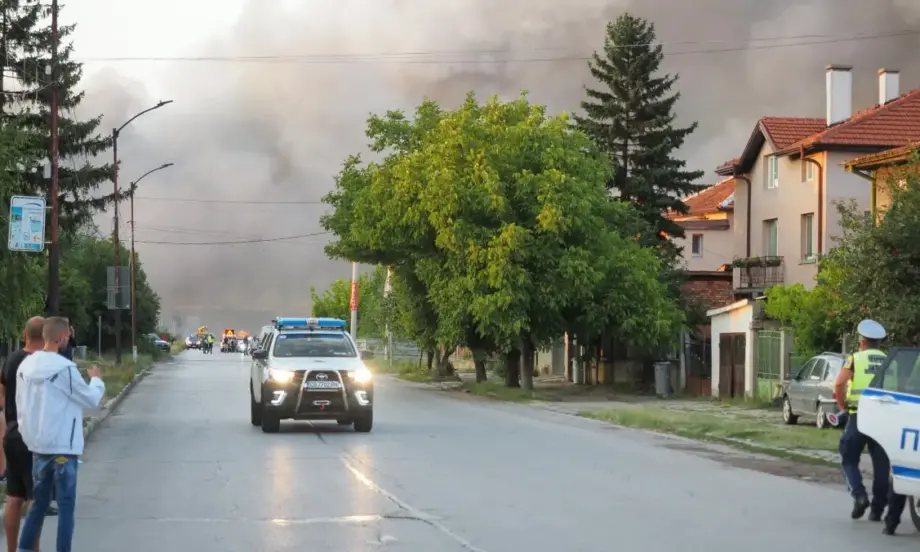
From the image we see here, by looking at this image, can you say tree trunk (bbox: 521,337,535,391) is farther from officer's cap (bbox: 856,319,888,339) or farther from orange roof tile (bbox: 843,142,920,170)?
officer's cap (bbox: 856,319,888,339)

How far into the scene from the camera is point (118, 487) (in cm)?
1484

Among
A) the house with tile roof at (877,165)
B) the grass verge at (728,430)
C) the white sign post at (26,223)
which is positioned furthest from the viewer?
the house with tile roof at (877,165)

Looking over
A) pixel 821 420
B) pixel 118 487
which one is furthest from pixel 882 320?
pixel 118 487

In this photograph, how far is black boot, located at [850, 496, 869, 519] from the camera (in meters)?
12.1

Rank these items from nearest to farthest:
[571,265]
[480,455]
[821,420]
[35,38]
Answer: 1. [480,455]
2. [821,420]
3. [571,265]
4. [35,38]

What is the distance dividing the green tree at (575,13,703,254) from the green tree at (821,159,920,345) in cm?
2861

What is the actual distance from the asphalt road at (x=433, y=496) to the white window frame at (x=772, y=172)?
25940mm

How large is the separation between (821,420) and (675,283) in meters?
23.6

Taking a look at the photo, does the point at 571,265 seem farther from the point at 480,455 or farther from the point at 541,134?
the point at 480,455

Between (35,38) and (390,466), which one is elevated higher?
(35,38)

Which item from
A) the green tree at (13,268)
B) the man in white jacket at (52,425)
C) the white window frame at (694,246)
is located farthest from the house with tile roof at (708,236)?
the man in white jacket at (52,425)

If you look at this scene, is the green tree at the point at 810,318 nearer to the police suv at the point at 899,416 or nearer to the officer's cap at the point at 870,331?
the officer's cap at the point at 870,331

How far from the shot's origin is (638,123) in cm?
5512

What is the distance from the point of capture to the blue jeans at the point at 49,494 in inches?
339
